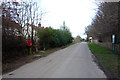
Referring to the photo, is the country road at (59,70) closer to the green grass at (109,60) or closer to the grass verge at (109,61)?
the grass verge at (109,61)

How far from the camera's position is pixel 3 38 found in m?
10.7

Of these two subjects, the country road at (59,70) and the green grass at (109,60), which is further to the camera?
the green grass at (109,60)

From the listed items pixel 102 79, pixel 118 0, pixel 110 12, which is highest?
pixel 118 0

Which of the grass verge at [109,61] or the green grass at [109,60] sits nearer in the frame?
the grass verge at [109,61]

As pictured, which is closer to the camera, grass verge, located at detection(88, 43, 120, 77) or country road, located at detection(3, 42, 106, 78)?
country road, located at detection(3, 42, 106, 78)

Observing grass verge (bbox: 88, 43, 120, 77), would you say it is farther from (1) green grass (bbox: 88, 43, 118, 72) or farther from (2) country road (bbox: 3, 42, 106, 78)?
(2) country road (bbox: 3, 42, 106, 78)

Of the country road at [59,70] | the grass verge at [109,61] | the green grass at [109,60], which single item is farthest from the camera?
the green grass at [109,60]

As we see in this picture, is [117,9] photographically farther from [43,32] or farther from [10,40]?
[43,32]

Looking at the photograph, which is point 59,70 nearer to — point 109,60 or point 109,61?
point 109,61

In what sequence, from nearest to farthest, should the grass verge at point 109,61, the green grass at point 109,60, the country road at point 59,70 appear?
the country road at point 59,70 → the grass verge at point 109,61 → the green grass at point 109,60

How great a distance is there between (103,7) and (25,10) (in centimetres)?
977

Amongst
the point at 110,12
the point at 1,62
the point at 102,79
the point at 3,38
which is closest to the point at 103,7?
the point at 110,12

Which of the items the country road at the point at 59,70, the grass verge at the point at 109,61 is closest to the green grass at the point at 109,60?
the grass verge at the point at 109,61

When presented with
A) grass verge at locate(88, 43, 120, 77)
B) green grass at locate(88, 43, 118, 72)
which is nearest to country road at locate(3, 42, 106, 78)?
grass verge at locate(88, 43, 120, 77)
